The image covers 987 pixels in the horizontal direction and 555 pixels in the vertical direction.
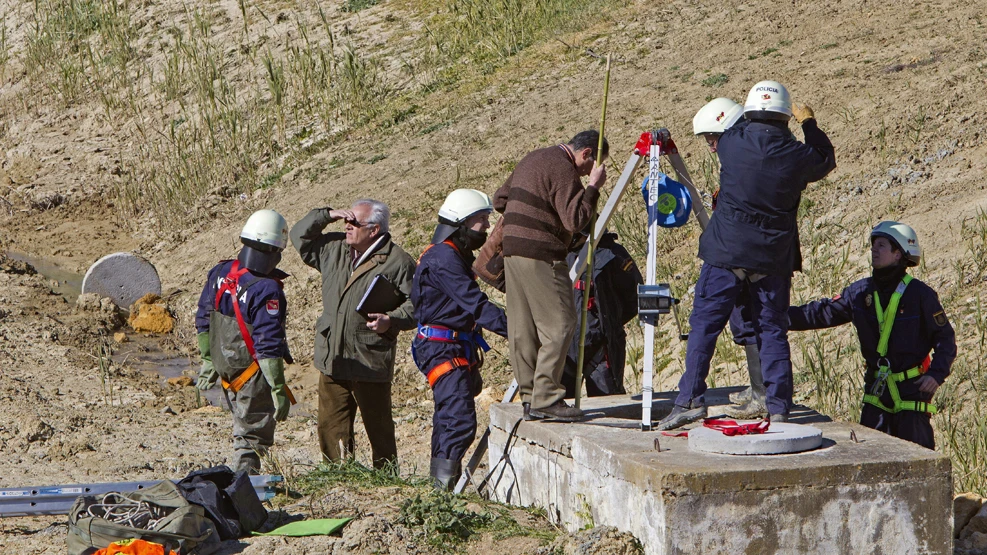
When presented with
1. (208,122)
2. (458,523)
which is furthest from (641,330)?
(208,122)

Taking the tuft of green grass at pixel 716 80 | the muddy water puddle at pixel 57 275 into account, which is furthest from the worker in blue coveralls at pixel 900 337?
the muddy water puddle at pixel 57 275

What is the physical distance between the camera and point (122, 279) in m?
13.8

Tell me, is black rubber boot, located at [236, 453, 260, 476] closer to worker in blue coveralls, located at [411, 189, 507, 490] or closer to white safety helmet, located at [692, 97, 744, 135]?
worker in blue coveralls, located at [411, 189, 507, 490]

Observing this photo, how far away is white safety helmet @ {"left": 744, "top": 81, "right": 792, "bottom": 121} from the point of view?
5488 mm

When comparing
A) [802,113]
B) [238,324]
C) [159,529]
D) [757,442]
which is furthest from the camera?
[238,324]

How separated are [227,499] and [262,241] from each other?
5.61 ft

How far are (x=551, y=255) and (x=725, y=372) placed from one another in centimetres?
406

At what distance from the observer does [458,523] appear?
5.56 m

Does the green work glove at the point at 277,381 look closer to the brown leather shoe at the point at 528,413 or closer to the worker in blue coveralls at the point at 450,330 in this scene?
the worker in blue coveralls at the point at 450,330

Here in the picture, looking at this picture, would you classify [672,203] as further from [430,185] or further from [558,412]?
[430,185]

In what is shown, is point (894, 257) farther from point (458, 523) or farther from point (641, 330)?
point (641, 330)

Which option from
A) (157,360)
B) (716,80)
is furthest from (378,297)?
(716,80)

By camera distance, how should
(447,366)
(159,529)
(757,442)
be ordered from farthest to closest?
(447,366) → (159,529) → (757,442)

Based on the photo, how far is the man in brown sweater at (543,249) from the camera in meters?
5.57
